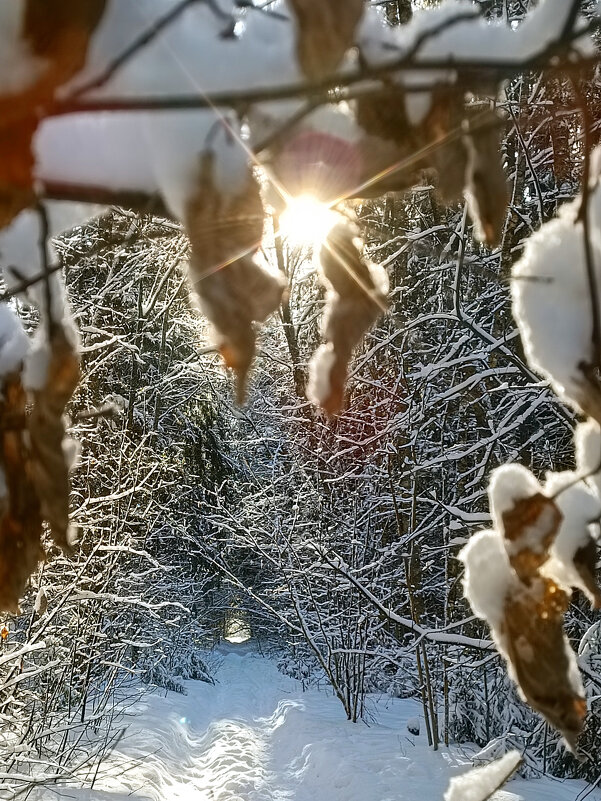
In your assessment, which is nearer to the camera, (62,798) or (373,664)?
(62,798)

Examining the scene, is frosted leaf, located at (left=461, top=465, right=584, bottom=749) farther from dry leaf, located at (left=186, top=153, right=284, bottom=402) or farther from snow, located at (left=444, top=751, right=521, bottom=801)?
dry leaf, located at (left=186, top=153, right=284, bottom=402)

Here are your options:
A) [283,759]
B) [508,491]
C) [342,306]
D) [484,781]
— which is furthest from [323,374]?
[283,759]

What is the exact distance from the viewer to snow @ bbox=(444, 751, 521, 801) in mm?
681

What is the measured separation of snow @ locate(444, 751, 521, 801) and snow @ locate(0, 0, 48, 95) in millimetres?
749

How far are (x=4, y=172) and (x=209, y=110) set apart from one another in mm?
171

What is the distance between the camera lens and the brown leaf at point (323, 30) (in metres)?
0.52

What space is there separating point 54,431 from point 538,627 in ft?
1.62

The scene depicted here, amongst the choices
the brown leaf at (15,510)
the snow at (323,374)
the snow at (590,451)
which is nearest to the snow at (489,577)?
the snow at (590,451)

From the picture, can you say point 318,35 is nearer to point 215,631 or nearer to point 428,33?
point 428,33

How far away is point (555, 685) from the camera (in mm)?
596

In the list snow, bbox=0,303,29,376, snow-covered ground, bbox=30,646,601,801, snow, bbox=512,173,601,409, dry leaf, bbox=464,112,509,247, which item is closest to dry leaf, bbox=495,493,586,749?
snow, bbox=512,173,601,409

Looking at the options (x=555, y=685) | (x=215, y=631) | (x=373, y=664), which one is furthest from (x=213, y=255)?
(x=215, y=631)

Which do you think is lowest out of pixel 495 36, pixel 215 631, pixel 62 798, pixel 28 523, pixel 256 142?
pixel 62 798

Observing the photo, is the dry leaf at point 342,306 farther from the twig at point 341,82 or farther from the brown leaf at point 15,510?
the brown leaf at point 15,510
